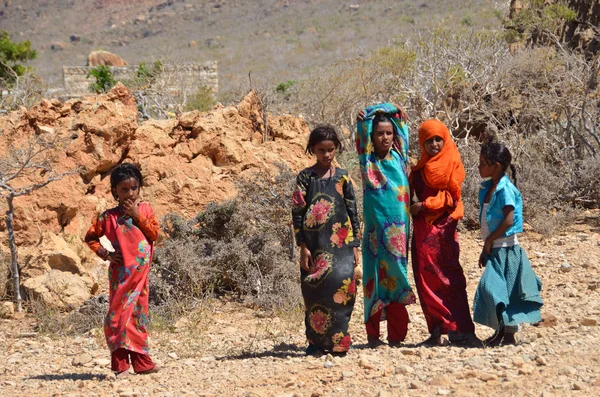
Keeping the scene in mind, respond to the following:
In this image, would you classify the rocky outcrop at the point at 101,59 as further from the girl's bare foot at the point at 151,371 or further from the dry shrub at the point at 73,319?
the girl's bare foot at the point at 151,371

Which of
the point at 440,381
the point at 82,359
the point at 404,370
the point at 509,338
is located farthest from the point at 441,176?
the point at 82,359

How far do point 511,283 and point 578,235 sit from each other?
12.0 feet

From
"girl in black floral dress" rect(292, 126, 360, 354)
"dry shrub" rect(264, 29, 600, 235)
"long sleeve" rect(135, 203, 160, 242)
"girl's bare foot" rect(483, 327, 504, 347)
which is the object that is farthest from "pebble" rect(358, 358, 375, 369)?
"dry shrub" rect(264, 29, 600, 235)

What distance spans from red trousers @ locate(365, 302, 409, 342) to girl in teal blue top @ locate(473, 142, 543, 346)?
44 centimetres

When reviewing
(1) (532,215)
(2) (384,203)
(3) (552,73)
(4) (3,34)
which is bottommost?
(1) (532,215)

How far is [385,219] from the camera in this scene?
472cm

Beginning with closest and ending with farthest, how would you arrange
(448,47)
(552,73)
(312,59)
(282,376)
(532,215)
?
(282,376)
(532,215)
(552,73)
(448,47)
(312,59)

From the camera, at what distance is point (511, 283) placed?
4.68m

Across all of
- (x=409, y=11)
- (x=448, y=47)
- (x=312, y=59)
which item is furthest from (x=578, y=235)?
(x=409, y=11)

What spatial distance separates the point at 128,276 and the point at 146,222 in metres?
0.32

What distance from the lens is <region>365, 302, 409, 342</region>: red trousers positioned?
15.8 ft

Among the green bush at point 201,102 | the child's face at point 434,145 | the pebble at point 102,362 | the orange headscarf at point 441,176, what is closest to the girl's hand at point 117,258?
the pebble at point 102,362

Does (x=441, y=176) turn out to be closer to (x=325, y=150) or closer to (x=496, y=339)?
(x=325, y=150)

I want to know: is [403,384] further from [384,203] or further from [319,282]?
[384,203]
